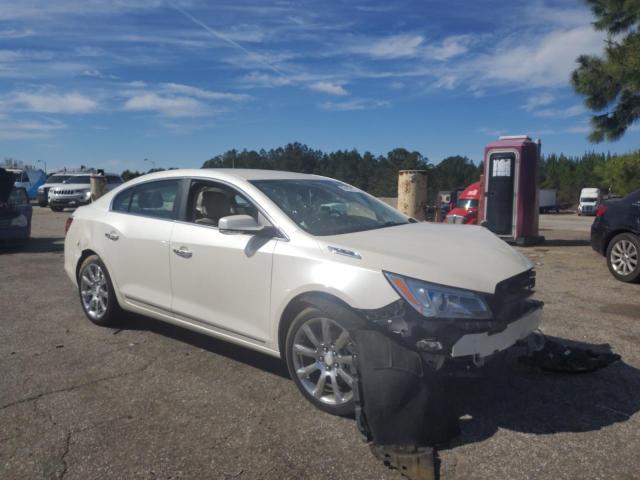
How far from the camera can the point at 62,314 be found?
240 inches

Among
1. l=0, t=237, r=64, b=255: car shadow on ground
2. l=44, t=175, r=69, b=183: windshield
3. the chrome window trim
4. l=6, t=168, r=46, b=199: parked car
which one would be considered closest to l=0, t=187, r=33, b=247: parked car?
l=0, t=237, r=64, b=255: car shadow on ground

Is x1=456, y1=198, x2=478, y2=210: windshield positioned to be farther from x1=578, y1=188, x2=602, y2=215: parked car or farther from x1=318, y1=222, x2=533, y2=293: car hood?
x1=578, y1=188, x2=602, y2=215: parked car

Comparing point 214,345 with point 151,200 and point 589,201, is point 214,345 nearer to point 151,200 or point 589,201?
point 151,200

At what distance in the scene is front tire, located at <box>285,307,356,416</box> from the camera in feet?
11.4

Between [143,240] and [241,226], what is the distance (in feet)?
4.65

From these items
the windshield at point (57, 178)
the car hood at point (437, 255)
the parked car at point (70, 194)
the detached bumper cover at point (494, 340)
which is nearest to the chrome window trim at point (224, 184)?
the car hood at point (437, 255)

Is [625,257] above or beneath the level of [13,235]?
above

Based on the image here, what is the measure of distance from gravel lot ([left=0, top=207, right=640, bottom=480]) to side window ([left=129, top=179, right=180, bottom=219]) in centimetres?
118

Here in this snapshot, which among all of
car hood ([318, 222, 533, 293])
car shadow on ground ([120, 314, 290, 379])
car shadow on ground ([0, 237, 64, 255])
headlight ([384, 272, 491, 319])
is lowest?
car shadow on ground ([120, 314, 290, 379])

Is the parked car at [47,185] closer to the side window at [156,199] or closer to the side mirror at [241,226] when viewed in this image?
the side window at [156,199]

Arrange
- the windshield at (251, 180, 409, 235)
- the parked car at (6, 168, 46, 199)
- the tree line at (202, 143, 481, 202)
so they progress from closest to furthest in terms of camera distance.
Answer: the windshield at (251, 180, 409, 235), the parked car at (6, 168, 46, 199), the tree line at (202, 143, 481, 202)

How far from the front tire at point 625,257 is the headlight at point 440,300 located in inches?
223

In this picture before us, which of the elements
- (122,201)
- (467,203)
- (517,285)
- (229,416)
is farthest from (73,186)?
(517,285)

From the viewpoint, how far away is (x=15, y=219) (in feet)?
37.4
